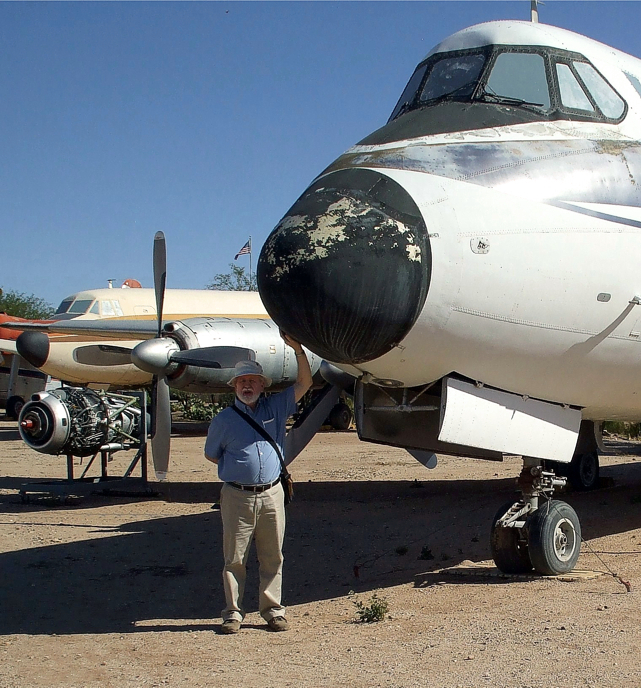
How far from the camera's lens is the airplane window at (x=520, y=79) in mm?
7105

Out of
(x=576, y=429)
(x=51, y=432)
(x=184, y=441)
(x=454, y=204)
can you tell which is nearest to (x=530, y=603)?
(x=576, y=429)

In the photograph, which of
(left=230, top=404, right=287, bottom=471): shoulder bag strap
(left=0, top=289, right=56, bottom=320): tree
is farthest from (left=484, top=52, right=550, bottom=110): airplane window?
(left=0, top=289, right=56, bottom=320): tree

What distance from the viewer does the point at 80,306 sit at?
24.3 meters

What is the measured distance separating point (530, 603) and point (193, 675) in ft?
8.25

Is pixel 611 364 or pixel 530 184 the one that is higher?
pixel 530 184

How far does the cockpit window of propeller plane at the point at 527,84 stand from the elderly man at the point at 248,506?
2571 millimetres

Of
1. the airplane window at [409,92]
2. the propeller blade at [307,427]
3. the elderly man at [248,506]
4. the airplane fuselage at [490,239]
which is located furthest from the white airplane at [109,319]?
the airplane fuselage at [490,239]

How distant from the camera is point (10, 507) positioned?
13.2m

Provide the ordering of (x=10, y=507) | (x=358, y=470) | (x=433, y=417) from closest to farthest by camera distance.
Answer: (x=433, y=417) → (x=10, y=507) → (x=358, y=470)

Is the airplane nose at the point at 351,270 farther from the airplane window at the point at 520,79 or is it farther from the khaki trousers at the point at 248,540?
the airplane window at the point at 520,79

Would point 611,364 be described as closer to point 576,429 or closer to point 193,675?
point 576,429

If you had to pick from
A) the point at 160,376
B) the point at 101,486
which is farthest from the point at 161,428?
the point at 101,486

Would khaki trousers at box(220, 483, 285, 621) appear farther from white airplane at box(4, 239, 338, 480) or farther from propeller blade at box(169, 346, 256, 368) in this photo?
propeller blade at box(169, 346, 256, 368)

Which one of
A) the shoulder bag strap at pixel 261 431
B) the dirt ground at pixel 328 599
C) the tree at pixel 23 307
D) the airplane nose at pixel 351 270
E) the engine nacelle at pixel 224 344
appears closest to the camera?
the dirt ground at pixel 328 599
